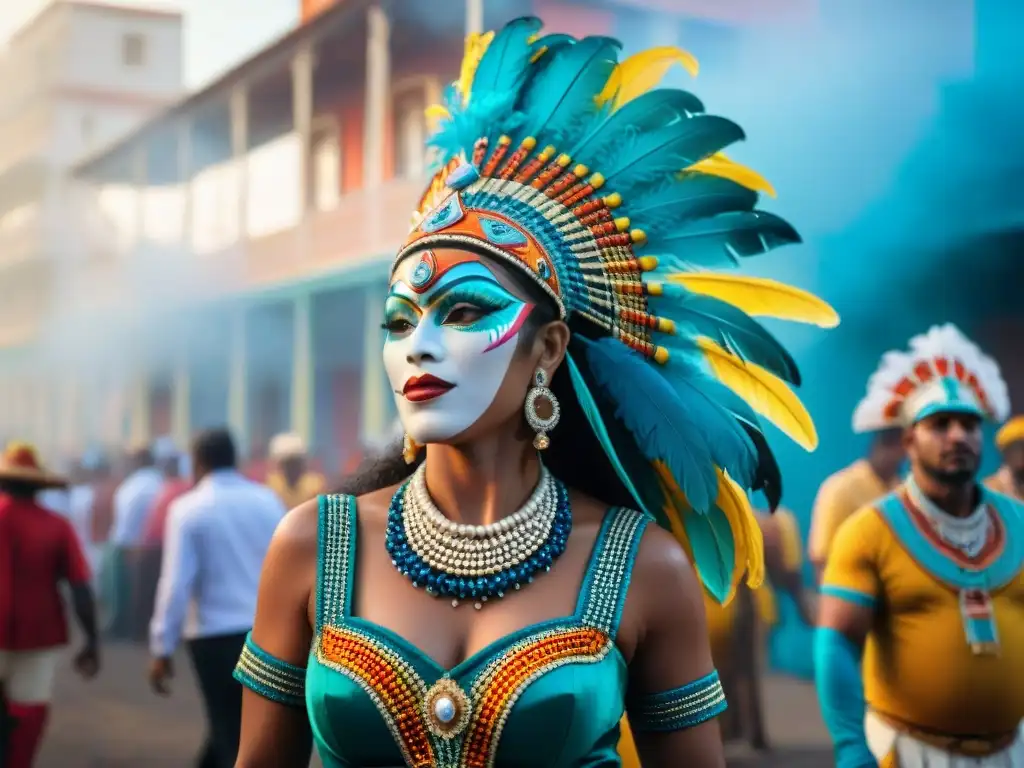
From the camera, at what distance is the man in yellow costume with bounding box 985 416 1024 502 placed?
656 centimetres

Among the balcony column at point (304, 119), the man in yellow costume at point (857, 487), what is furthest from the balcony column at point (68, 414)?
the man in yellow costume at point (857, 487)

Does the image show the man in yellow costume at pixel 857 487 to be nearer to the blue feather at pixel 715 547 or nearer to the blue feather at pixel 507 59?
the blue feather at pixel 715 547

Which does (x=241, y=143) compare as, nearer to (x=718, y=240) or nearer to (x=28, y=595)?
(x=28, y=595)

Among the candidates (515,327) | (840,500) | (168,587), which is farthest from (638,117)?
(840,500)

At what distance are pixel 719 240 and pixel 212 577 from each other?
11.7 feet

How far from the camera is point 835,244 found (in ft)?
25.2

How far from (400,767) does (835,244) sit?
5877 mm

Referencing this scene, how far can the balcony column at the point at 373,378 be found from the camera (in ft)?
31.7

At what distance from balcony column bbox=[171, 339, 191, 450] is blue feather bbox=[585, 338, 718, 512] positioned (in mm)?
8962

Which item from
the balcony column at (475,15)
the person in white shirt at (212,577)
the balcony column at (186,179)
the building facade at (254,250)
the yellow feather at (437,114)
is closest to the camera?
the yellow feather at (437,114)

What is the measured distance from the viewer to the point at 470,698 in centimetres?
231

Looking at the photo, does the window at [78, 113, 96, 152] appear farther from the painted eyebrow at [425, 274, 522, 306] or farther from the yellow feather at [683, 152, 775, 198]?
the painted eyebrow at [425, 274, 522, 306]

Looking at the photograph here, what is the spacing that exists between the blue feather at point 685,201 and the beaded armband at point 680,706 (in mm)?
885

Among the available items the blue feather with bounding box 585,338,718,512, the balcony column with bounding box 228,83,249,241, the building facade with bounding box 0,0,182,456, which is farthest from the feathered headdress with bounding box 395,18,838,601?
the balcony column with bounding box 228,83,249,241
